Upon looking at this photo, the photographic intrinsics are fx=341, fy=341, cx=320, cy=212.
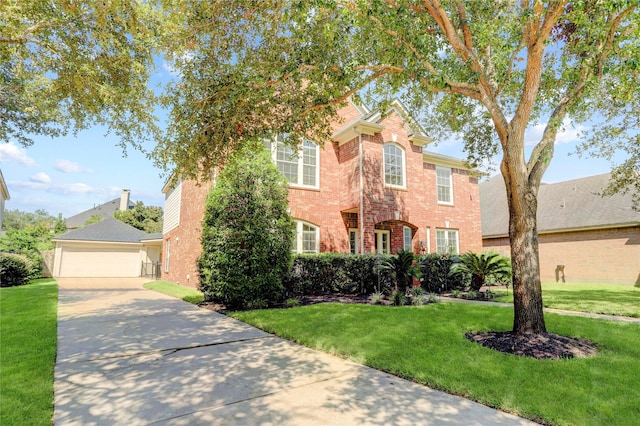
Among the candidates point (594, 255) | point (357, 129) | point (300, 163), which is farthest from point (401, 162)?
point (594, 255)

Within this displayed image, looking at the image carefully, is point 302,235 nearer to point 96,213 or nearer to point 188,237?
point 188,237

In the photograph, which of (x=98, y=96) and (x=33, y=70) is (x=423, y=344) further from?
(x=33, y=70)

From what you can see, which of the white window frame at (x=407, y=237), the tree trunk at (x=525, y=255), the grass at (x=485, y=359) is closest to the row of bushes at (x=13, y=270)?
the grass at (x=485, y=359)

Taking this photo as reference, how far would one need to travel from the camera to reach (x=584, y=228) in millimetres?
19125

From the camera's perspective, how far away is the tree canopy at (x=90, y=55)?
24.1ft

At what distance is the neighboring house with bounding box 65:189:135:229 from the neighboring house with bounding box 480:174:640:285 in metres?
41.8

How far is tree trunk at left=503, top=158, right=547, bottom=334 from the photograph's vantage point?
550 centimetres

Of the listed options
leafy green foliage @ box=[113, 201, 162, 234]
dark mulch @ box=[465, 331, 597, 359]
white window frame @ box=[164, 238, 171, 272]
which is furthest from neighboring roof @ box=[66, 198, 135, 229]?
dark mulch @ box=[465, 331, 597, 359]

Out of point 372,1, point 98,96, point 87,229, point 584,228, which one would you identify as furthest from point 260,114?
point 87,229

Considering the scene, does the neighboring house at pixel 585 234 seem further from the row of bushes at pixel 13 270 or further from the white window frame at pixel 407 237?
the row of bushes at pixel 13 270

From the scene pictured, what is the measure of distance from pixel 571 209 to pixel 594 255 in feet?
10.7

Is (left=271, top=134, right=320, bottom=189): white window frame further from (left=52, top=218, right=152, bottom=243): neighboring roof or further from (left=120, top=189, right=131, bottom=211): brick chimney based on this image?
(left=120, top=189, right=131, bottom=211): brick chimney

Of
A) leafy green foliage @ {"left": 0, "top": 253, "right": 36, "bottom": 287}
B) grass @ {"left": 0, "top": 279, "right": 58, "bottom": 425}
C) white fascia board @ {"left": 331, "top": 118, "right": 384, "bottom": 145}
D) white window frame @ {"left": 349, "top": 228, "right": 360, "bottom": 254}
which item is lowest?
grass @ {"left": 0, "top": 279, "right": 58, "bottom": 425}

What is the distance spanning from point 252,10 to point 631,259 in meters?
21.4
